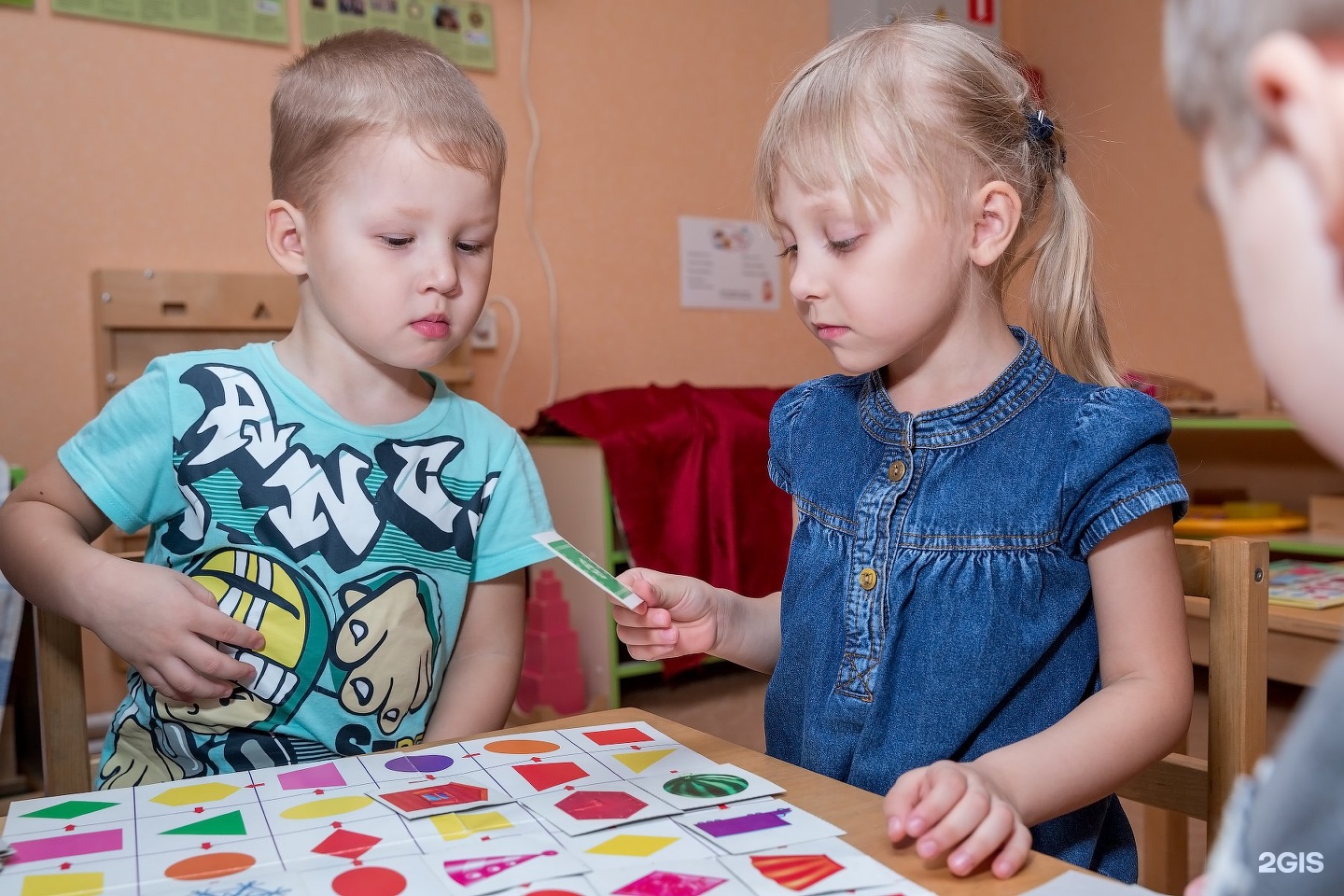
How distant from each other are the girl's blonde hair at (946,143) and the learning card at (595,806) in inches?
16.2

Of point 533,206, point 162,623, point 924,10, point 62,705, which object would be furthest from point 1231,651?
point 924,10

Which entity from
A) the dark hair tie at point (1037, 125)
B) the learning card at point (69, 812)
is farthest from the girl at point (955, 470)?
the learning card at point (69, 812)

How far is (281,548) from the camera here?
2.87 ft

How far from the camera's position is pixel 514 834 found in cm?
52

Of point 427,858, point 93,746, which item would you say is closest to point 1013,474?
point 427,858

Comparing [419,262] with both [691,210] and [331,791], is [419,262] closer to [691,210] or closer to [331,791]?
[331,791]

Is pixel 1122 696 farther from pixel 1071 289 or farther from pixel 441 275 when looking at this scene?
pixel 441 275

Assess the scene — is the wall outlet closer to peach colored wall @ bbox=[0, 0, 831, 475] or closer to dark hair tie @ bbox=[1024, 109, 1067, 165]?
peach colored wall @ bbox=[0, 0, 831, 475]

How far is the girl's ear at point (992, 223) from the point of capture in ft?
2.60

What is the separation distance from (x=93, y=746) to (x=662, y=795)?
6.13ft

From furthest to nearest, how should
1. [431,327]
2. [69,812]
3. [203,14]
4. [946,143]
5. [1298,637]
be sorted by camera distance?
[203,14] < [1298,637] < [431,327] < [946,143] < [69,812]

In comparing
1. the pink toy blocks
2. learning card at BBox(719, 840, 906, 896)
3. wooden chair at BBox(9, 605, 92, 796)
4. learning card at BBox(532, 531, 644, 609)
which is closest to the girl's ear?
learning card at BBox(532, 531, 644, 609)

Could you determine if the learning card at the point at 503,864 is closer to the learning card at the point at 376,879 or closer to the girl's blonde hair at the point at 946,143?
the learning card at the point at 376,879

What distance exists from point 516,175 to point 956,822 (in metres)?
2.28
